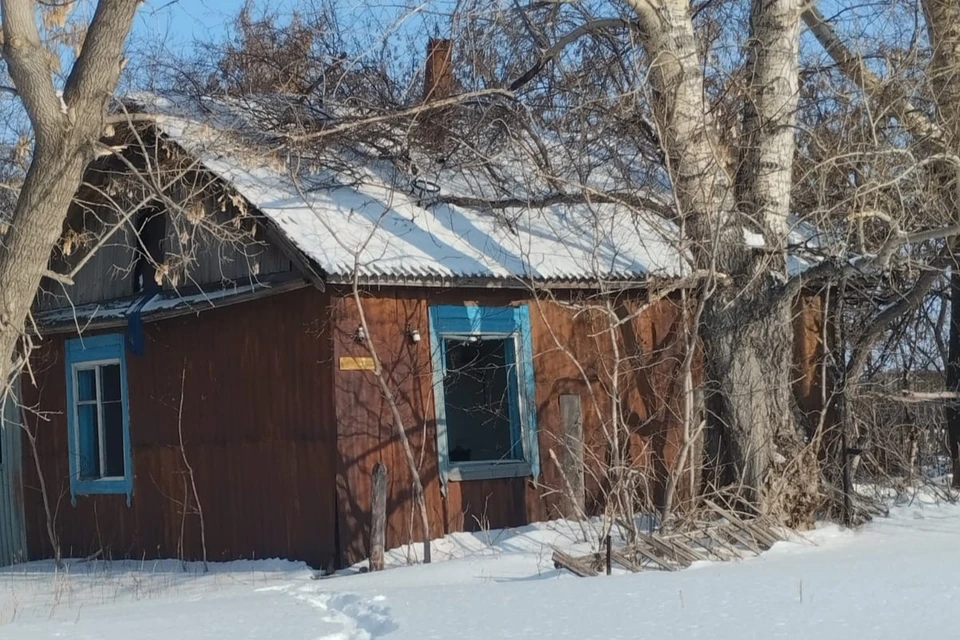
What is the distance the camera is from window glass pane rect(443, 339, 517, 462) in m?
12.1

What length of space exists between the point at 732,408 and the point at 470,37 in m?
4.51

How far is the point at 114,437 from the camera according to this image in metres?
13.8

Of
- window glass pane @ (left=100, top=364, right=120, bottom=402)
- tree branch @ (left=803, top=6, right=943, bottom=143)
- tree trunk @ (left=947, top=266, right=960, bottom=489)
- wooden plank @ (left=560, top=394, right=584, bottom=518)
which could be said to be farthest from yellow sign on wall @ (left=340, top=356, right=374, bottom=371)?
tree trunk @ (left=947, top=266, right=960, bottom=489)

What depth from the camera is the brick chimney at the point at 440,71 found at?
13523 millimetres

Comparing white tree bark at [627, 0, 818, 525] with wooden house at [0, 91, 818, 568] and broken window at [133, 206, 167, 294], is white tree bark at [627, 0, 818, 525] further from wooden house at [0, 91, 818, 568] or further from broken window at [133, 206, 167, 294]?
broken window at [133, 206, 167, 294]

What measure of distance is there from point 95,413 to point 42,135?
6008 mm

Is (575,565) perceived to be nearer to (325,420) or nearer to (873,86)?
(325,420)

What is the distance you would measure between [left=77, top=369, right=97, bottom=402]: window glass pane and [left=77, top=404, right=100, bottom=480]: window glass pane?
11 cm

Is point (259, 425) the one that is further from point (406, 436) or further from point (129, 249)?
point (129, 249)

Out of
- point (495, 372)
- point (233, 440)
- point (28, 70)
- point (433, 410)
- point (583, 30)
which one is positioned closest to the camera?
point (28, 70)

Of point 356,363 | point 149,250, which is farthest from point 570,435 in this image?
point 149,250

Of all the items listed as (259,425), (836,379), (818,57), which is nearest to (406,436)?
(259,425)

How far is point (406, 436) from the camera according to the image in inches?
427

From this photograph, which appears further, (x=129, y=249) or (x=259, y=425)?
(x=129, y=249)
